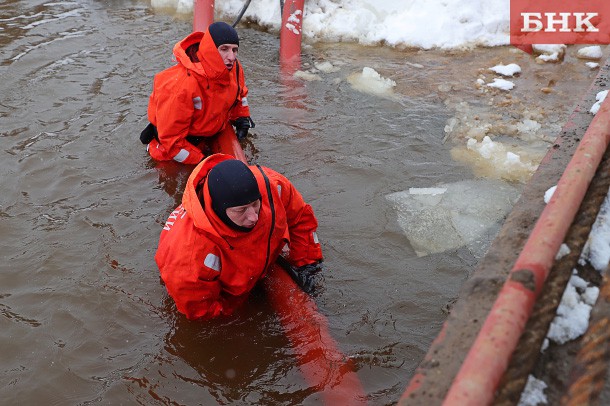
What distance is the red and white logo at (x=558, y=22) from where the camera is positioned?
8094 mm

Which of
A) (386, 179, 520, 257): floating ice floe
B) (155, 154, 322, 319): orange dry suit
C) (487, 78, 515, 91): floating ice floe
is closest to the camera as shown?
(155, 154, 322, 319): orange dry suit

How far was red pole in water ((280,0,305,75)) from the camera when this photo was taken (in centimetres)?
845

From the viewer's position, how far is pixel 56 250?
507 cm

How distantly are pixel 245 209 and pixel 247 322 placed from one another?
0.96 meters

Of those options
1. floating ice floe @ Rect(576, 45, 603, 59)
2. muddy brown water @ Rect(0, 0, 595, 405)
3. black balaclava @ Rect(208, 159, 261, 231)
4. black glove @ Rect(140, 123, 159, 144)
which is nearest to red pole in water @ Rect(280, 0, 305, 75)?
muddy brown water @ Rect(0, 0, 595, 405)

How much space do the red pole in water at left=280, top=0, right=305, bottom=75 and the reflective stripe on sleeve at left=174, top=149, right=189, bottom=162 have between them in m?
2.94

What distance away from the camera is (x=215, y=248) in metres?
3.79

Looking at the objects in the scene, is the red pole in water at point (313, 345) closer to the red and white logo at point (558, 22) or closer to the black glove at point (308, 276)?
the black glove at point (308, 276)

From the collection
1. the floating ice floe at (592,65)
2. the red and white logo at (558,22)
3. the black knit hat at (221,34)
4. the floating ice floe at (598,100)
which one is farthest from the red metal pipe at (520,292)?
the red and white logo at (558,22)

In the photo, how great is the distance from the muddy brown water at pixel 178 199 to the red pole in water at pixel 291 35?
17 cm

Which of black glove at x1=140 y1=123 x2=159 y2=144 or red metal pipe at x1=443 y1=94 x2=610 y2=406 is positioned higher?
red metal pipe at x1=443 y1=94 x2=610 y2=406

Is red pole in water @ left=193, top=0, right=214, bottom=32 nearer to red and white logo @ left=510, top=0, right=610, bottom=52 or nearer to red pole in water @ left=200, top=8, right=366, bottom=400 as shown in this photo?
red and white logo @ left=510, top=0, right=610, bottom=52

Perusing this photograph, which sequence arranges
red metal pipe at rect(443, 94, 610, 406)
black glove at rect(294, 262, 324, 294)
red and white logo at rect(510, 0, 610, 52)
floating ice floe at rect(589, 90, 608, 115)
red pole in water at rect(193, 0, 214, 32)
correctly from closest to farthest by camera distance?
red metal pipe at rect(443, 94, 610, 406) < floating ice floe at rect(589, 90, 608, 115) < black glove at rect(294, 262, 324, 294) < red and white logo at rect(510, 0, 610, 52) < red pole in water at rect(193, 0, 214, 32)

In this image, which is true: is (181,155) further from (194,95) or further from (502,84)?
(502,84)
